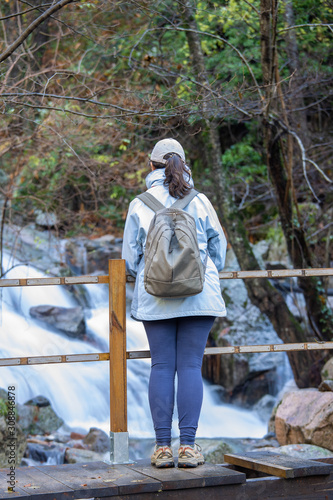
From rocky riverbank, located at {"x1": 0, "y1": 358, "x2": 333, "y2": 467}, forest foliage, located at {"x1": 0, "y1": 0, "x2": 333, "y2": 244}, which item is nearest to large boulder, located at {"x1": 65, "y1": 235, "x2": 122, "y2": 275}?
forest foliage, located at {"x1": 0, "y1": 0, "x2": 333, "y2": 244}

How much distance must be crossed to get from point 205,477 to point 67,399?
6345mm

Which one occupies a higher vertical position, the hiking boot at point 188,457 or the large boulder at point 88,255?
the large boulder at point 88,255

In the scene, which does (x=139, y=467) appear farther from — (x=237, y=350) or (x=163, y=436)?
(x=237, y=350)

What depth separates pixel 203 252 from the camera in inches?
147

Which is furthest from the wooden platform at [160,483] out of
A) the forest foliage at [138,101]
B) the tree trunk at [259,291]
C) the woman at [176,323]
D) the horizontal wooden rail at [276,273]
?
the tree trunk at [259,291]

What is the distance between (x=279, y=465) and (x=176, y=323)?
1.04 m

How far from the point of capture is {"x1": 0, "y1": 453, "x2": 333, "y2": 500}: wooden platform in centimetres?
327

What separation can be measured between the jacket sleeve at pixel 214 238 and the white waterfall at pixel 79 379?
5767 mm

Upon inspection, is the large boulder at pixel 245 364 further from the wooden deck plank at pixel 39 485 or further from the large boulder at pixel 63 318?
the wooden deck plank at pixel 39 485

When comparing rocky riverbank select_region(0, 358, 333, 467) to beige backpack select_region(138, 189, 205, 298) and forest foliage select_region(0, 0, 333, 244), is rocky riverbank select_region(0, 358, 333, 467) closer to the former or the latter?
forest foliage select_region(0, 0, 333, 244)

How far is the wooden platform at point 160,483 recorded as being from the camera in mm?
3273

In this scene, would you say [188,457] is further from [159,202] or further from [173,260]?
[159,202]

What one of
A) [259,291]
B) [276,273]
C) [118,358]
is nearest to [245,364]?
[259,291]

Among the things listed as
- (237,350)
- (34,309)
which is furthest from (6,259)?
(237,350)
